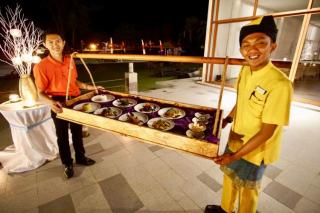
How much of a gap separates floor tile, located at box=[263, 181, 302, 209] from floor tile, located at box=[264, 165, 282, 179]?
Answer: 214 mm

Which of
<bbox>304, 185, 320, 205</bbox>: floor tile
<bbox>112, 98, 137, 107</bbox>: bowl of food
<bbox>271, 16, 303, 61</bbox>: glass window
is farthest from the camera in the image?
<bbox>271, 16, 303, 61</bbox>: glass window

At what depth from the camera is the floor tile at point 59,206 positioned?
2.54 meters

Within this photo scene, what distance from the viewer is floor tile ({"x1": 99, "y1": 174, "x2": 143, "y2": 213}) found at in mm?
2598

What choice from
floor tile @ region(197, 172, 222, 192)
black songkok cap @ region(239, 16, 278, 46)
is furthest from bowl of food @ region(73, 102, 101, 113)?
floor tile @ region(197, 172, 222, 192)

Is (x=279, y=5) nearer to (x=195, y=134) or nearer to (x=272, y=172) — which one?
(x=272, y=172)

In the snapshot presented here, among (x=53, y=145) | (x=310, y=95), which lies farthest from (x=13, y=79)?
(x=310, y=95)

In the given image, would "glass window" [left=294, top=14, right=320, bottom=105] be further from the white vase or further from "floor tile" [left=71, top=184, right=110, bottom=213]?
the white vase

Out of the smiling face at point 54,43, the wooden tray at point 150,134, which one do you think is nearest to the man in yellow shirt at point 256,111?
the wooden tray at point 150,134

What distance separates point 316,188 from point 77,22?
3542 centimetres

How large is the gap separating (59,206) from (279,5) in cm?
1407

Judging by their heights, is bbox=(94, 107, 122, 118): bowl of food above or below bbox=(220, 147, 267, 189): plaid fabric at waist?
above

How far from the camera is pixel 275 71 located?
152cm

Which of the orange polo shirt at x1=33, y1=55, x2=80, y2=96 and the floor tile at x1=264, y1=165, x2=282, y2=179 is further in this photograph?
the floor tile at x1=264, y1=165, x2=282, y2=179

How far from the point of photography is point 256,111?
1.62 metres
